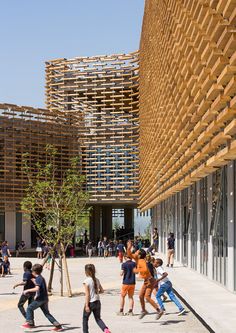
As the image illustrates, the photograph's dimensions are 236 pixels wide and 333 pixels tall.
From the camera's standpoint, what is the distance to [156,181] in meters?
38.6

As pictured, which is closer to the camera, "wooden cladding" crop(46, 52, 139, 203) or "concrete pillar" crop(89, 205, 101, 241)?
"wooden cladding" crop(46, 52, 139, 203)

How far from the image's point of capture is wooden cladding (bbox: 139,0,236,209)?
516 inches

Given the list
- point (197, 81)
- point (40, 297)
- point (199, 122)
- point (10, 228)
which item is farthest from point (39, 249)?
point (40, 297)

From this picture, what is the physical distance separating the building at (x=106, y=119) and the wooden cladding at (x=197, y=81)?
25.9 metres

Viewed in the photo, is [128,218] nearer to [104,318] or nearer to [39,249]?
[39,249]

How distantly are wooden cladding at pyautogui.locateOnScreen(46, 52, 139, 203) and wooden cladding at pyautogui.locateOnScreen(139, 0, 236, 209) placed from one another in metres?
25.9

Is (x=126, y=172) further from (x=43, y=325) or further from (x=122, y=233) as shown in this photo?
(x=43, y=325)

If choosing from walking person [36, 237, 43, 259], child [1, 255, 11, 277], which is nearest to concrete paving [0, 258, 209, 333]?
child [1, 255, 11, 277]

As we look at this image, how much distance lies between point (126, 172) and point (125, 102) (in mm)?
6848

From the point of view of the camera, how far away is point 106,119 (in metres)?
62.2

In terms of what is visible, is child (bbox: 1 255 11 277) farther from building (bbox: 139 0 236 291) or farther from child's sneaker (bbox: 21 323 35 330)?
child's sneaker (bbox: 21 323 35 330)

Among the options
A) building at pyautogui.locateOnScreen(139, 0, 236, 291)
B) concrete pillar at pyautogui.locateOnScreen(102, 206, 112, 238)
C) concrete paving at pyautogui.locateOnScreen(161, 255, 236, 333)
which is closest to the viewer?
concrete paving at pyautogui.locateOnScreen(161, 255, 236, 333)

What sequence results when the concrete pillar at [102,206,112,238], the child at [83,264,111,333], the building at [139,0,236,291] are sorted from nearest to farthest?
the child at [83,264,111,333]
the building at [139,0,236,291]
the concrete pillar at [102,206,112,238]

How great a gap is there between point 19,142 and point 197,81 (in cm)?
4186
